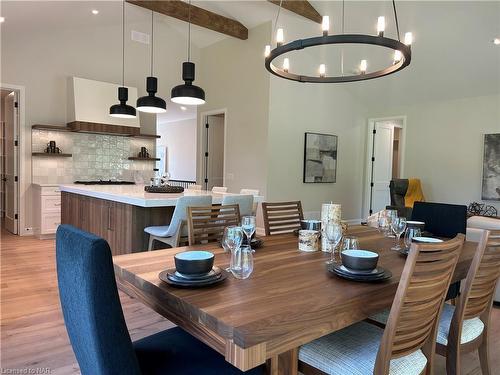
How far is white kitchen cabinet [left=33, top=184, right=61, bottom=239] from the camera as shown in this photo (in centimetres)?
580

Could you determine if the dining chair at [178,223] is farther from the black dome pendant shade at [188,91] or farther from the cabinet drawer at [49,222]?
the cabinet drawer at [49,222]

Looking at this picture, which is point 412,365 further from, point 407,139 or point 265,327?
point 407,139

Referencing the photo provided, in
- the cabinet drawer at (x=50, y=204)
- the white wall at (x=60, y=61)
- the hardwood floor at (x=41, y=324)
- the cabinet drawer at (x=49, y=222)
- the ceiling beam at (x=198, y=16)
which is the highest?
the ceiling beam at (x=198, y=16)

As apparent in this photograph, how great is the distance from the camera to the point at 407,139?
7477 millimetres

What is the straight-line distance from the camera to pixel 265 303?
1159 millimetres

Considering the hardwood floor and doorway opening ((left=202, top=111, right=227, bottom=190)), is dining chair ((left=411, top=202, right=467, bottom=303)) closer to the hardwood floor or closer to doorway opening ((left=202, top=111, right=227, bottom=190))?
the hardwood floor

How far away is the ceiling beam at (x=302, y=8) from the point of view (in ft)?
17.0

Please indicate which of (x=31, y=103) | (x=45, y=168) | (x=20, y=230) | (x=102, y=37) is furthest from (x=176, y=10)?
(x=20, y=230)

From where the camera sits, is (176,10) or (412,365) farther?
(176,10)

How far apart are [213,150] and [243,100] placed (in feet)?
5.29

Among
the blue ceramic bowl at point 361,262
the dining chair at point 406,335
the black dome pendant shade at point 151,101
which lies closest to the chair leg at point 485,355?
the dining chair at point 406,335

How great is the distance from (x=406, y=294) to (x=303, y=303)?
333mm

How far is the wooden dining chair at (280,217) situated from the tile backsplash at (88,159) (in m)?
3.69

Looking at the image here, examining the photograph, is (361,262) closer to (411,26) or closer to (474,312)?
(474,312)
